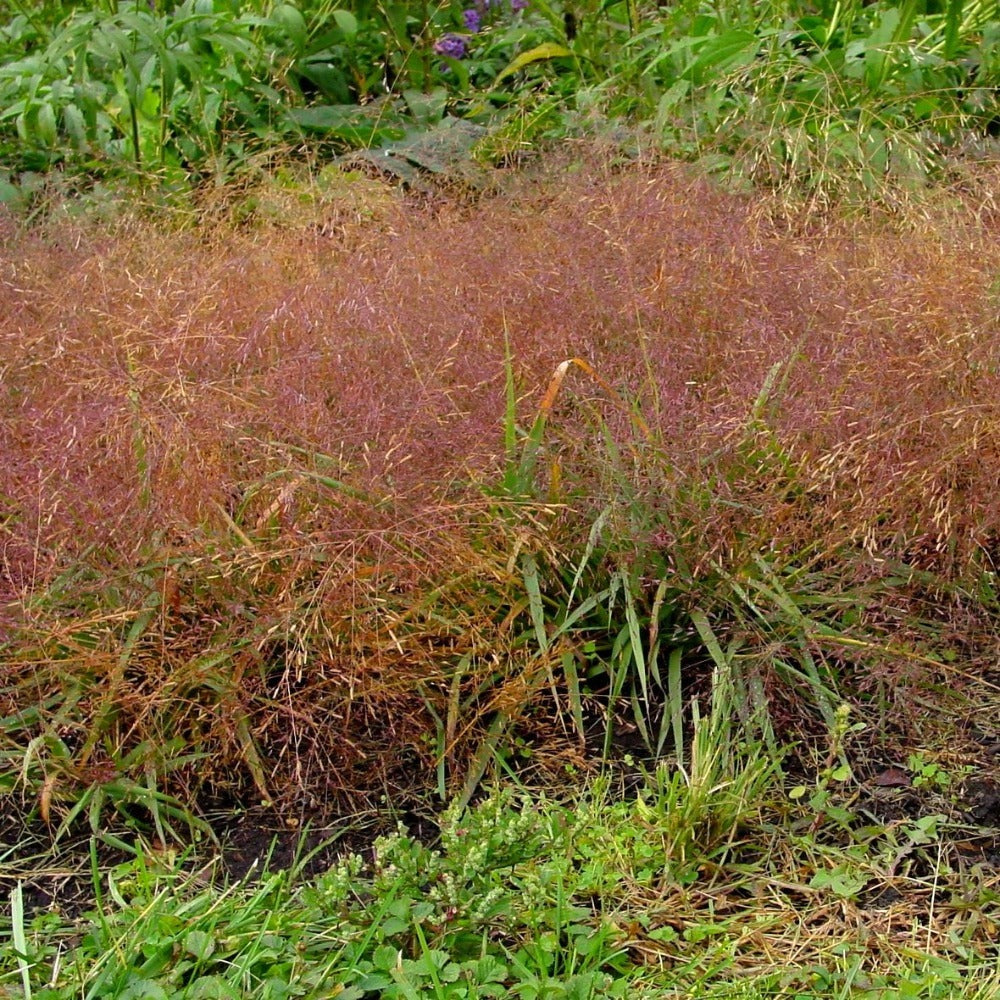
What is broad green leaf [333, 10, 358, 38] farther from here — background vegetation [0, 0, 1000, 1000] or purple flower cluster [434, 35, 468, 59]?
background vegetation [0, 0, 1000, 1000]

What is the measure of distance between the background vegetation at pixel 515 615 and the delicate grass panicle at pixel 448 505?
0.01 m

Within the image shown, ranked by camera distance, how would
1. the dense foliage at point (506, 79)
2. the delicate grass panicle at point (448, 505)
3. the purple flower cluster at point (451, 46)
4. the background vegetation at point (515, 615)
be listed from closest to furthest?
the background vegetation at point (515, 615), the delicate grass panicle at point (448, 505), the dense foliage at point (506, 79), the purple flower cluster at point (451, 46)

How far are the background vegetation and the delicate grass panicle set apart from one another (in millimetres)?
10

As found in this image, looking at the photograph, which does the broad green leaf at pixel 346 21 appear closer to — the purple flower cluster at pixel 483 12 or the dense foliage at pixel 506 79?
the dense foliage at pixel 506 79

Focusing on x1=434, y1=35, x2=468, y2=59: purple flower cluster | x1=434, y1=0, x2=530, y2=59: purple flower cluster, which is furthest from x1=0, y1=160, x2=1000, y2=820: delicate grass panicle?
x1=434, y1=0, x2=530, y2=59: purple flower cluster

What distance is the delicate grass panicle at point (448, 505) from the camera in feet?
6.47

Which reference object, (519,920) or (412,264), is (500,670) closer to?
(519,920)

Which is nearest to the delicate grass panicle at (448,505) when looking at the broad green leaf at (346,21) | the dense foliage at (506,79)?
the dense foliage at (506,79)

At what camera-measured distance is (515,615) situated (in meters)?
2.07

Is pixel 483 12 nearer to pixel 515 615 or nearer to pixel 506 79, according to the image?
pixel 506 79

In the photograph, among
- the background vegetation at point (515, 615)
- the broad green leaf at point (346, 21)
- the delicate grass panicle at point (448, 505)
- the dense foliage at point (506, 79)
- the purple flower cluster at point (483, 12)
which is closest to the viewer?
the background vegetation at point (515, 615)

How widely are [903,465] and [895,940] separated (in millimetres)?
814

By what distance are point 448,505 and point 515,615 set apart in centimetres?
21

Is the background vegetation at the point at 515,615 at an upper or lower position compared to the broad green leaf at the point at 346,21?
lower
